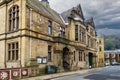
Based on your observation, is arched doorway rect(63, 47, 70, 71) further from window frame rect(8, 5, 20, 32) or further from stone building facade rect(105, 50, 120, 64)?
stone building facade rect(105, 50, 120, 64)

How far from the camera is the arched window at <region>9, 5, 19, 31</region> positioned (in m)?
24.0

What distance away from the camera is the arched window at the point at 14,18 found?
24.0 m

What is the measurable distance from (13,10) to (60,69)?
10955 mm

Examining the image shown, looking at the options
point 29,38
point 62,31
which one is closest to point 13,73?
point 29,38

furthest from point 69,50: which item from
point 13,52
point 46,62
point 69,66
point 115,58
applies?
point 115,58

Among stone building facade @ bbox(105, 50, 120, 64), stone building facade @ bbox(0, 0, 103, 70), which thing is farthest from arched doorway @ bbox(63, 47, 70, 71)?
stone building facade @ bbox(105, 50, 120, 64)

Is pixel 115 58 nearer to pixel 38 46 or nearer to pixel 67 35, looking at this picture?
pixel 67 35

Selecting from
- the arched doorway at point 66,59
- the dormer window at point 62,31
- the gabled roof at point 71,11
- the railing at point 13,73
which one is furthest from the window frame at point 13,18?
the gabled roof at point 71,11

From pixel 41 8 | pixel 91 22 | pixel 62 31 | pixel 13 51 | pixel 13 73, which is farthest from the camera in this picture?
pixel 91 22

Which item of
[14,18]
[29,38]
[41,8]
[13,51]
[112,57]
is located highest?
[41,8]

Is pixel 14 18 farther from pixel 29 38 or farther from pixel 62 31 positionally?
pixel 62 31

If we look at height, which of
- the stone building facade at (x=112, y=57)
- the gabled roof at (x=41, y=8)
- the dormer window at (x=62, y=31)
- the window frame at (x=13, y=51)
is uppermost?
the gabled roof at (x=41, y=8)

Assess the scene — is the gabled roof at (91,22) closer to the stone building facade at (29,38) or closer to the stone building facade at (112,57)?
the stone building facade at (29,38)

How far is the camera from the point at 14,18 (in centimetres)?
2433
